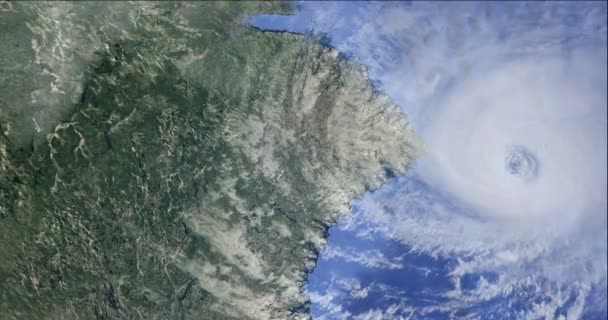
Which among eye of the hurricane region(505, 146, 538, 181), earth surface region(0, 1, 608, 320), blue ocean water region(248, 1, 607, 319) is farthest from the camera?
blue ocean water region(248, 1, 607, 319)

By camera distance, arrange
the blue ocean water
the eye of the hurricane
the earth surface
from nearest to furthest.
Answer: the earth surface, the eye of the hurricane, the blue ocean water

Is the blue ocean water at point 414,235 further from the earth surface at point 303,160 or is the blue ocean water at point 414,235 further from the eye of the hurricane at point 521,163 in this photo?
the eye of the hurricane at point 521,163

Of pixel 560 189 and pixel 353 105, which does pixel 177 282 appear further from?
pixel 560 189

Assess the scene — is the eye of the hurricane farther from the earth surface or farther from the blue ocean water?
the blue ocean water

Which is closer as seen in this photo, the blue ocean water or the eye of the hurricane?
the eye of the hurricane

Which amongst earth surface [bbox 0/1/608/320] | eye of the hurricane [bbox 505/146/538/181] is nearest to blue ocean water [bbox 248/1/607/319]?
earth surface [bbox 0/1/608/320]
